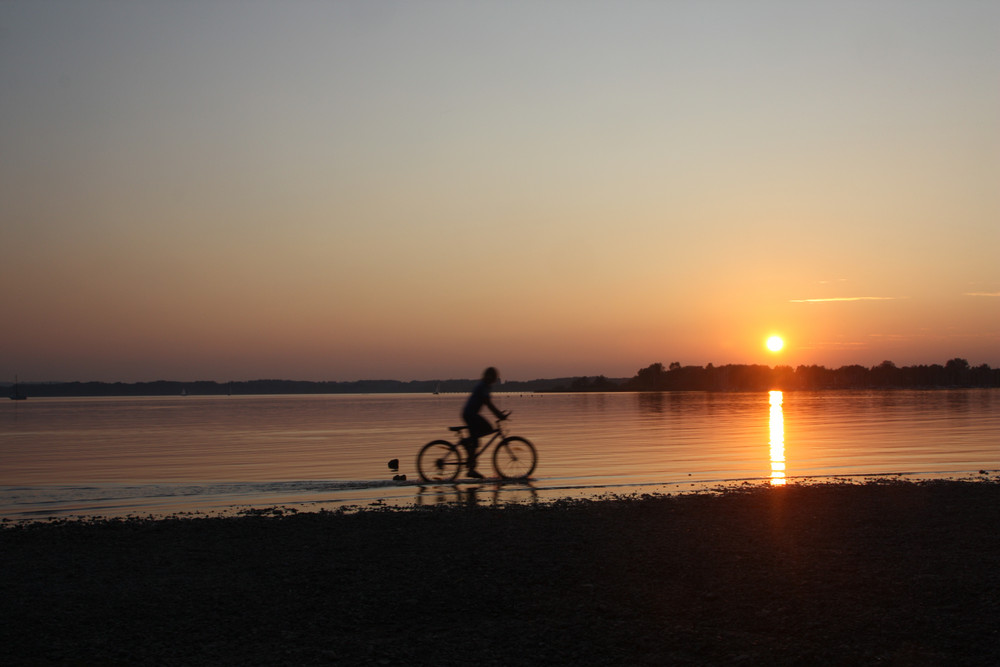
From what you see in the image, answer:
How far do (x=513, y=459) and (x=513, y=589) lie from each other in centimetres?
1130

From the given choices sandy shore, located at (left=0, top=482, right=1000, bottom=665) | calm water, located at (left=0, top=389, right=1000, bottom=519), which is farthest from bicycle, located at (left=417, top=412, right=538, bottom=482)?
sandy shore, located at (left=0, top=482, right=1000, bottom=665)

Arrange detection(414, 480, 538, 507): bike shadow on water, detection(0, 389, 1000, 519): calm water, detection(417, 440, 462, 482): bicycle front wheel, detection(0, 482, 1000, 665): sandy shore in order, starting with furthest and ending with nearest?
detection(417, 440, 462, 482): bicycle front wheel, detection(0, 389, 1000, 519): calm water, detection(414, 480, 538, 507): bike shadow on water, detection(0, 482, 1000, 665): sandy shore

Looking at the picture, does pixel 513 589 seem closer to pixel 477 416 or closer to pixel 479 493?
pixel 479 493

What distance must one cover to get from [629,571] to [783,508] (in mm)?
5339

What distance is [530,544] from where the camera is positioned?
975 centimetres

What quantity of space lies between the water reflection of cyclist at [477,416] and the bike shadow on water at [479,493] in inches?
39.6

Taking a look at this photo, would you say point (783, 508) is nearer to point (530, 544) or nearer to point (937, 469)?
point (530, 544)

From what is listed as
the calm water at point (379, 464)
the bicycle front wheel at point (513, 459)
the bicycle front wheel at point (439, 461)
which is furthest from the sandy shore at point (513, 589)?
the bicycle front wheel at point (439, 461)

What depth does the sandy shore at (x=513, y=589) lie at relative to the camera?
606 cm

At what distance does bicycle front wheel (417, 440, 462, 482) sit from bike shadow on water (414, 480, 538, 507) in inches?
46.1

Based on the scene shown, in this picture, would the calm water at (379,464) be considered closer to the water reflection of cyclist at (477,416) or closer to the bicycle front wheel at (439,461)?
the bicycle front wheel at (439,461)

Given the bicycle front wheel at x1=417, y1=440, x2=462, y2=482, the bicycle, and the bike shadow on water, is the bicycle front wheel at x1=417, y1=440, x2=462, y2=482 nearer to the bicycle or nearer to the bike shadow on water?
the bicycle

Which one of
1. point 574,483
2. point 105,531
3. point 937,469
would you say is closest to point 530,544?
point 105,531

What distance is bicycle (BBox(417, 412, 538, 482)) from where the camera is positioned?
18922 millimetres
